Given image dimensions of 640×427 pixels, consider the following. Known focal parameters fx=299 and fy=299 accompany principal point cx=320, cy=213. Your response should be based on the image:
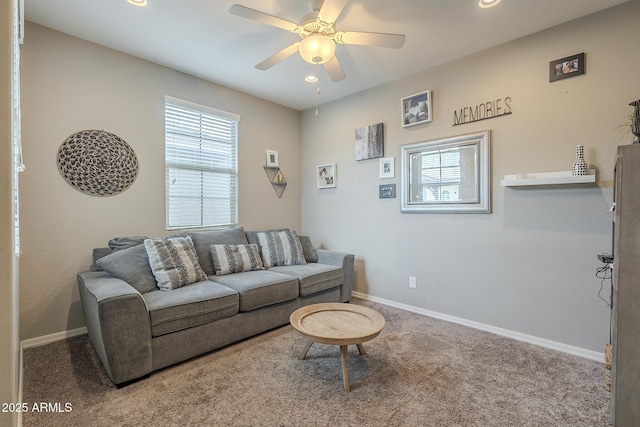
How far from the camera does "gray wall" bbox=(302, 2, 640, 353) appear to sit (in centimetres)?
226

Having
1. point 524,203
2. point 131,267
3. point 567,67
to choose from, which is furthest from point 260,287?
point 567,67

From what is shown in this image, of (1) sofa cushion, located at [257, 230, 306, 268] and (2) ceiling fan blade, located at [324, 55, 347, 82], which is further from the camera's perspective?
(1) sofa cushion, located at [257, 230, 306, 268]

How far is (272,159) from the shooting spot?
418 centimetres

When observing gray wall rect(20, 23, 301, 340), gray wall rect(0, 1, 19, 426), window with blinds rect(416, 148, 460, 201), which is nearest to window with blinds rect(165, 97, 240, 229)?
gray wall rect(20, 23, 301, 340)

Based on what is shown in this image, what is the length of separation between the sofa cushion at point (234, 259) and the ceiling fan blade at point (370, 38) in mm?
2178

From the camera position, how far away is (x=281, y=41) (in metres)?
2.65

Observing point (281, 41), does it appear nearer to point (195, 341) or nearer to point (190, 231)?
point (190, 231)

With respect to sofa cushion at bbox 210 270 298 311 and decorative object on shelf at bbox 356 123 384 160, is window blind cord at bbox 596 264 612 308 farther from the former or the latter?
sofa cushion at bbox 210 270 298 311

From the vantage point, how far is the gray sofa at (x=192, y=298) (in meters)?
1.89

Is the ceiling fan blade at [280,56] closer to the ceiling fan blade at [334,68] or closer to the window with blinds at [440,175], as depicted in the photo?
the ceiling fan blade at [334,68]

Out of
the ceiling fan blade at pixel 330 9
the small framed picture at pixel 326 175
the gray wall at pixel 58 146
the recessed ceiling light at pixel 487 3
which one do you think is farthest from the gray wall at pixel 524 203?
the gray wall at pixel 58 146

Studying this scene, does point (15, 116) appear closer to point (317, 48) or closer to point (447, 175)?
point (317, 48)

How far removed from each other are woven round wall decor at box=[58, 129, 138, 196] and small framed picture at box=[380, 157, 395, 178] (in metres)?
2.64

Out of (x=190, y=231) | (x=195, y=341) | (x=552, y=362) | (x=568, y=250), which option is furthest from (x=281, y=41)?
(x=552, y=362)
